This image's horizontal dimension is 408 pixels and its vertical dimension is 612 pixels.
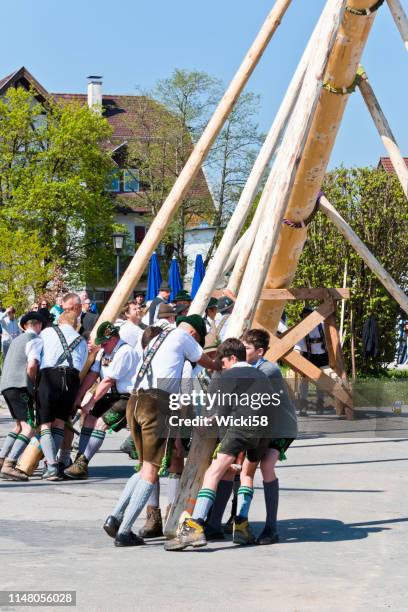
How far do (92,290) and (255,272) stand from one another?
56.2 metres

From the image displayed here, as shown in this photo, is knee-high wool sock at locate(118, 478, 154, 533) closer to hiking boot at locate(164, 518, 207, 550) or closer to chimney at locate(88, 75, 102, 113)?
hiking boot at locate(164, 518, 207, 550)

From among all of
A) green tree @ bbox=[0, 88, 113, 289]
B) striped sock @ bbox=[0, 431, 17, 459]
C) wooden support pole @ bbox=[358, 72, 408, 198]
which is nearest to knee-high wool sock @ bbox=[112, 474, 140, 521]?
striped sock @ bbox=[0, 431, 17, 459]

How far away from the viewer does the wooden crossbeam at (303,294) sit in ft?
58.0

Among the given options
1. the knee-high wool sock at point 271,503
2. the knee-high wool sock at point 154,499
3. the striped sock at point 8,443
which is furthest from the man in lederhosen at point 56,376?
the knee-high wool sock at point 271,503

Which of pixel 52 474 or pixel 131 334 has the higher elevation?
pixel 131 334

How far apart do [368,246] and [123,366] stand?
56.3ft

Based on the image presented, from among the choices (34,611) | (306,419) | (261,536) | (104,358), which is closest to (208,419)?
(261,536)

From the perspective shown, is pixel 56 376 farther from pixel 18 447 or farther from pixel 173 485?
pixel 173 485

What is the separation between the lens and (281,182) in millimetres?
11656

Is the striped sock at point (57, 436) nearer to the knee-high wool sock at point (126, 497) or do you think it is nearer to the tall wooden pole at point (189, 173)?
the tall wooden pole at point (189, 173)

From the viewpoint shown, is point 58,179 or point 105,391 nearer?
point 105,391

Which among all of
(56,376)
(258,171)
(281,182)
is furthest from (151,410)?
(258,171)

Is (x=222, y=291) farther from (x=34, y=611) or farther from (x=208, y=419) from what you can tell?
(x=34, y=611)

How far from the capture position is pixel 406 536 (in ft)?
31.1
